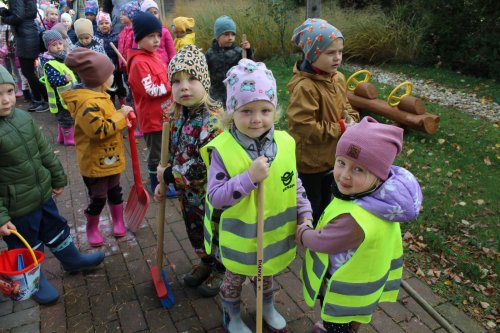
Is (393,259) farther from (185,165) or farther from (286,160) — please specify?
(185,165)

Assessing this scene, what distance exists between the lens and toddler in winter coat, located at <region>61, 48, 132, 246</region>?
3588mm

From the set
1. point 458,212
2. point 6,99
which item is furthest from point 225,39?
point 458,212

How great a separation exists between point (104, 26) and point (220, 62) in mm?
3140

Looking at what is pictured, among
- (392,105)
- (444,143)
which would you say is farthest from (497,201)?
(392,105)

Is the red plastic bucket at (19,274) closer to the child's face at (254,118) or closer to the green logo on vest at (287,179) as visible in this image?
the child's face at (254,118)

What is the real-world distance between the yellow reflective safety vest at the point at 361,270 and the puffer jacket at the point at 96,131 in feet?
7.38

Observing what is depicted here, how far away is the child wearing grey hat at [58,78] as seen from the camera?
5973 mm

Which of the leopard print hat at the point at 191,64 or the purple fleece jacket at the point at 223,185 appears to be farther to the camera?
the leopard print hat at the point at 191,64

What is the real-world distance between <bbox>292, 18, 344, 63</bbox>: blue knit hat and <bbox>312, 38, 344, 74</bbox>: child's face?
30 mm

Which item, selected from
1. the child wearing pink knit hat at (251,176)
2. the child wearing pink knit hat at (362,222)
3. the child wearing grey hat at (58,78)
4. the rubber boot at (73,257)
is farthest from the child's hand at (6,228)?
the child wearing grey hat at (58,78)

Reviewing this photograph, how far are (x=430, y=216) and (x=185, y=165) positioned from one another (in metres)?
3.11

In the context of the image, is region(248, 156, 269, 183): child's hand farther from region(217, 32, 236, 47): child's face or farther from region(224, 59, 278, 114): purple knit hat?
region(217, 32, 236, 47): child's face

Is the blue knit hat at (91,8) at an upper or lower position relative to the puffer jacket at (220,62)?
upper

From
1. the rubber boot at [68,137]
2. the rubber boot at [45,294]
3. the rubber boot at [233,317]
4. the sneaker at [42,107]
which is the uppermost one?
the rubber boot at [233,317]
